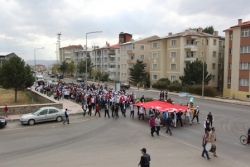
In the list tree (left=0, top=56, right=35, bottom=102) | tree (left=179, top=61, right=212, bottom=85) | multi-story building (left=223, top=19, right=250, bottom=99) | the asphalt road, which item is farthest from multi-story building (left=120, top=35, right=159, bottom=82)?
the asphalt road

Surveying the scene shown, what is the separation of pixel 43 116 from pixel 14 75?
1458cm

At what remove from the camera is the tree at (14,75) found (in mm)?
34125

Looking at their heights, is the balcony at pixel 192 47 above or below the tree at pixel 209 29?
below

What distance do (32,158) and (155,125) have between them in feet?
26.4

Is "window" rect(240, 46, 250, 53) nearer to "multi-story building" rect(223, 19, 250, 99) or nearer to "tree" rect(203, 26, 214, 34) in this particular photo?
"multi-story building" rect(223, 19, 250, 99)

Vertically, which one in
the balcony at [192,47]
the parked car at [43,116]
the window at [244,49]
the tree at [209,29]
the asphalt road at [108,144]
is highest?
the tree at [209,29]

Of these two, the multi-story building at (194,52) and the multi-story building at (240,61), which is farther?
the multi-story building at (194,52)

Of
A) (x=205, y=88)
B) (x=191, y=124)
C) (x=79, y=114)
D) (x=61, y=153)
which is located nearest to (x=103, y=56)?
(x=205, y=88)

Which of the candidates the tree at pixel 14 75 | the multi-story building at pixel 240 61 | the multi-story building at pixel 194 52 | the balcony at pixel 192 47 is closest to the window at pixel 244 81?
the multi-story building at pixel 240 61

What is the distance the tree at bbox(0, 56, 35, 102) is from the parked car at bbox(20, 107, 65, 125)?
45.7ft

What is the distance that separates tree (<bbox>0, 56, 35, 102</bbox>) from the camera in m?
34.1

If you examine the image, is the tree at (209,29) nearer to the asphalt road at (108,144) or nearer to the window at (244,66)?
the window at (244,66)

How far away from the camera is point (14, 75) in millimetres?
34125

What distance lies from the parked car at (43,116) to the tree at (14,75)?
13933mm
